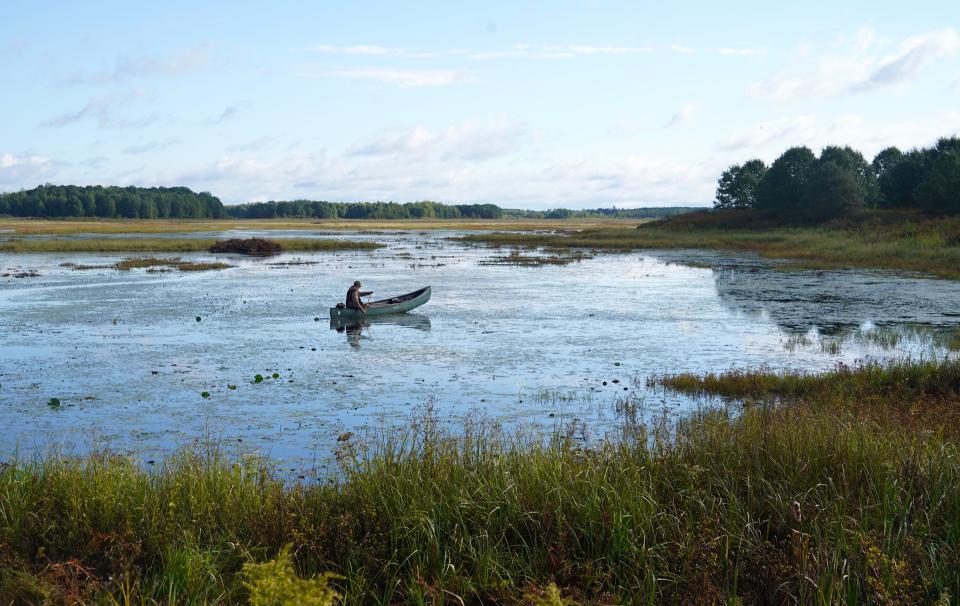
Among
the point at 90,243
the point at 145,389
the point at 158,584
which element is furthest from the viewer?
the point at 90,243

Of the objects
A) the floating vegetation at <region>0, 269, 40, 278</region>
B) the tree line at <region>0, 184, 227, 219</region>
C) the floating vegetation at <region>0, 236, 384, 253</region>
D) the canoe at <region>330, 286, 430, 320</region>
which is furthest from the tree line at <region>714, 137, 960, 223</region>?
the tree line at <region>0, 184, 227, 219</region>

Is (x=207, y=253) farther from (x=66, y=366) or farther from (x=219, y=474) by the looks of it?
(x=219, y=474)

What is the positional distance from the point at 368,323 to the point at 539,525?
1985 centimetres

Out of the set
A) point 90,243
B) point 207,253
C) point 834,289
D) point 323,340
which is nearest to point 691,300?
point 834,289

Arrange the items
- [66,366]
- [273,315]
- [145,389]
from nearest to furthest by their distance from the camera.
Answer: [145,389] → [66,366] → [273,315]

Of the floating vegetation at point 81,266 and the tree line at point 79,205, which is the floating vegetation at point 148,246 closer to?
the floating vegetation at point 81,266

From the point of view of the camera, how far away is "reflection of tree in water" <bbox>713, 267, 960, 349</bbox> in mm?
22688

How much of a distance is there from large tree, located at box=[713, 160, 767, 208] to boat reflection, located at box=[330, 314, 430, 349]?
74621mm

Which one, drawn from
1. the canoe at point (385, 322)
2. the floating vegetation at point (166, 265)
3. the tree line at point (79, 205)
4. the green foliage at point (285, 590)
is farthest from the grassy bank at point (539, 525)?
the tree line at point (79, 205)

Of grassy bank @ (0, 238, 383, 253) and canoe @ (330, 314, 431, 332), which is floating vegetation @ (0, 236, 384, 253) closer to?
grassy bank @ (0, 238, 383, 253)

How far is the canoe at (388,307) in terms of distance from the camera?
1041 inches

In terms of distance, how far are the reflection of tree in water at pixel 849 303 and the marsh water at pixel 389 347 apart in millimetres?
112

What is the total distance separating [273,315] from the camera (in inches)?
1104

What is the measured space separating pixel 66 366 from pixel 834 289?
28.0m
